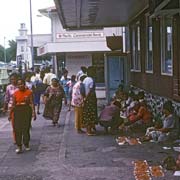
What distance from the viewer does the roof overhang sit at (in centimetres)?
1422

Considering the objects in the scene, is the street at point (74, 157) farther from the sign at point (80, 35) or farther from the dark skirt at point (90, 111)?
the sign at point (80, 35)

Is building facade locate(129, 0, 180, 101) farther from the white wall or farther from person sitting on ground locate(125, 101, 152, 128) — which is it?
the white wall

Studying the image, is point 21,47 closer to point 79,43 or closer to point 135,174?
point 79,43

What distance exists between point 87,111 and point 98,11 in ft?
12.8

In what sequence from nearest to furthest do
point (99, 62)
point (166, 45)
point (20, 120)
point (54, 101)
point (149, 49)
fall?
1. point (20, 120)
2. point (166, 45)
3. point (54, 101)
4. point (149, 49)
5. point (99, 62)

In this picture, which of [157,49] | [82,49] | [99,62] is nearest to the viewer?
[157,49]

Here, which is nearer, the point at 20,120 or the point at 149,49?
the point at 20,120

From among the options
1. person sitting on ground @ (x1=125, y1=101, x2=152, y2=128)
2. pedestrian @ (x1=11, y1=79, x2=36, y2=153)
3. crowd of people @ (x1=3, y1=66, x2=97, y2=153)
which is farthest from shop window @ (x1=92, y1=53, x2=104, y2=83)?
pedestrian @ (x1=11, y1=79, x2=36, y2=153)

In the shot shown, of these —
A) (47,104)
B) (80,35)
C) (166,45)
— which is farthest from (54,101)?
(80,35)

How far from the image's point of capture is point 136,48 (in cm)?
2003

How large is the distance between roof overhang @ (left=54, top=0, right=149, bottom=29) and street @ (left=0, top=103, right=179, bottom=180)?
3300 mm

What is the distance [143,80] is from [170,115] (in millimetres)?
6477

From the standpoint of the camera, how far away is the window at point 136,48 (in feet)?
63.5

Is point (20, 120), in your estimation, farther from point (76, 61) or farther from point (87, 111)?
point (76, 61)
